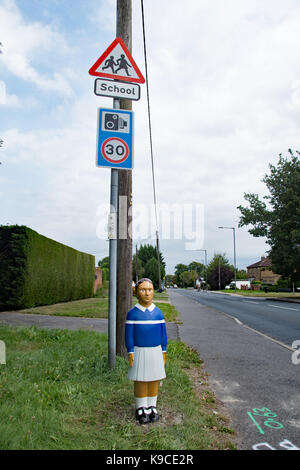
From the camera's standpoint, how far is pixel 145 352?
3285 mm

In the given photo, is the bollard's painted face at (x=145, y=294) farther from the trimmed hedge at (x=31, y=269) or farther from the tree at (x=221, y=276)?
the tree at (x=221, y=276)

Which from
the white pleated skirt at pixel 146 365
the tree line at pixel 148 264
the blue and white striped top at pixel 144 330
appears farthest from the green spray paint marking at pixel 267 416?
the tree line at pixel 148 264

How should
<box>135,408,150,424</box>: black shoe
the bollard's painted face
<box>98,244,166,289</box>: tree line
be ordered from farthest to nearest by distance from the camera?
<box>98,244,166,289</box>: tree line, the bollard's painted face, <box>135,408,150,424</box>: black shoe

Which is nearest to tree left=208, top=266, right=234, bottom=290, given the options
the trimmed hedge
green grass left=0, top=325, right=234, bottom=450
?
the trimmed hedge

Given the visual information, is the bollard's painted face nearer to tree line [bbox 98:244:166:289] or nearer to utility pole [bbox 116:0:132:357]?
utility pole [bbox 116:0:132:357]

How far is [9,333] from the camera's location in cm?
677

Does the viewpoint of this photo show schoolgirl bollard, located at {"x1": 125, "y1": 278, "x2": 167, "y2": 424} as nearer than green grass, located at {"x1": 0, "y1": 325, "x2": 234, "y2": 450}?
No

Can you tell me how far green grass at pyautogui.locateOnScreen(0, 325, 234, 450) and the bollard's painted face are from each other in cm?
103

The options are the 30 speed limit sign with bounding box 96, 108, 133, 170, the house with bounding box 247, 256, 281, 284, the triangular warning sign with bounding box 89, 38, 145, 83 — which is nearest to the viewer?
the 30 speed limit sign with bounding box 96, 108, 133, 170

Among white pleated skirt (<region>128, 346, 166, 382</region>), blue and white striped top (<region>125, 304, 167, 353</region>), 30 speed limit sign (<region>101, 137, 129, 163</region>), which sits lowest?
white pleated skirt (<region>128, 346, 166, 382</region>)

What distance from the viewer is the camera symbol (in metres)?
4.52

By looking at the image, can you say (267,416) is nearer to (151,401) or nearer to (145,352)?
(151,401)

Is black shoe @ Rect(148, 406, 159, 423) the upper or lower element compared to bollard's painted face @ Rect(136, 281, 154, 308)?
lower

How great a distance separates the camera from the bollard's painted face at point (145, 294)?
3418 mm
